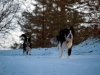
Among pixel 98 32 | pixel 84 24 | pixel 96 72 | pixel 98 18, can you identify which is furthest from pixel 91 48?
pixel 96 72

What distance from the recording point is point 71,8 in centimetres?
2961

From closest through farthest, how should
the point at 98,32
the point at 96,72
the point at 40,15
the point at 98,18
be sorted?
the point at 96,72 → the point at 98,32 → the point at 98,18 → the point at 40,15

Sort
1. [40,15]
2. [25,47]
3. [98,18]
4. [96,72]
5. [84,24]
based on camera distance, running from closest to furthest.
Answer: [96,72]
[25,47]
[98,18]
[84,24]
[40,15]

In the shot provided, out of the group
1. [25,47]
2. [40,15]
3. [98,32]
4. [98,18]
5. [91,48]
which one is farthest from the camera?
[40,15]

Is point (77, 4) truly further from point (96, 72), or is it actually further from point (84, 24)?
point (96, 72)

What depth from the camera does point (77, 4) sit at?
95.4 ft

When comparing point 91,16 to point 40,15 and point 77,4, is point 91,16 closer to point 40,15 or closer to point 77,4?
point 77,4

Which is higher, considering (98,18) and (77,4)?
(77,4)

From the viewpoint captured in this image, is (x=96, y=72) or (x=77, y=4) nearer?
(x=96, y=72)

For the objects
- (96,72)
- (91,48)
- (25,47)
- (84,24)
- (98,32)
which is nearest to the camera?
(96,72)

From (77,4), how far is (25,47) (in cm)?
1405

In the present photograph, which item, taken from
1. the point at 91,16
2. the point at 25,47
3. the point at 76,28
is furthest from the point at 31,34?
the point at 25,47

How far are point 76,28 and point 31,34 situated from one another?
7.28 metres

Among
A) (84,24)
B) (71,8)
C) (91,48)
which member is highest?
(71,8)
